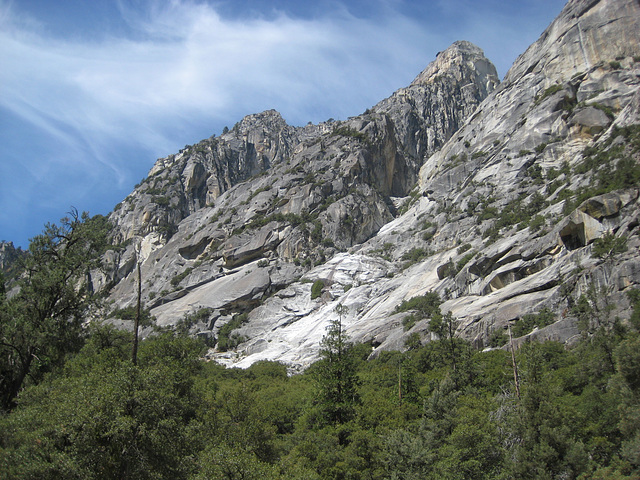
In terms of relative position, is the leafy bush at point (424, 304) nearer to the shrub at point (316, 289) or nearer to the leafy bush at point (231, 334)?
the shrub at point (316, 289)

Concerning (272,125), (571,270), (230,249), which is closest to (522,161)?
(571,270)

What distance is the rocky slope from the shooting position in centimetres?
4822

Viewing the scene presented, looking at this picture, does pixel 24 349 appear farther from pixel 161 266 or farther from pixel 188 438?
pixel 161 266

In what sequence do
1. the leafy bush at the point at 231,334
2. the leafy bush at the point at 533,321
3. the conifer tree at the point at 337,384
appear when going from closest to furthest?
the conifer tree at the point at 337,384 < the leafy bush at the point at 533,321 < the leafy bush at the point at 231,334

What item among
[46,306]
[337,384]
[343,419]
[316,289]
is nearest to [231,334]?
[316,289]

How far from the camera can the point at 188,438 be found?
16.1 metres

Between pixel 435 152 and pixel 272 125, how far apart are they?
54.2 m

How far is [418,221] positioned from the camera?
9288cm

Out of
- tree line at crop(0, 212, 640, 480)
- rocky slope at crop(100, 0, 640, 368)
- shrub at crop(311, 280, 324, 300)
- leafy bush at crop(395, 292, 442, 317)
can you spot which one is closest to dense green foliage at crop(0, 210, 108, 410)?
tree line at crop(0, 212, 640, 480)

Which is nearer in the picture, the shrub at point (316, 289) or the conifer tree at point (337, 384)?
the conifer tree at point (337, 384)

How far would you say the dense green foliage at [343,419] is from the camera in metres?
14.4

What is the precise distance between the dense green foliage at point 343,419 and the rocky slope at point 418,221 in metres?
8.74

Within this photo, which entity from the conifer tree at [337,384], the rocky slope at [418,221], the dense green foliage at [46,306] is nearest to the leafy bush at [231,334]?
the rocky slope at [418,221]

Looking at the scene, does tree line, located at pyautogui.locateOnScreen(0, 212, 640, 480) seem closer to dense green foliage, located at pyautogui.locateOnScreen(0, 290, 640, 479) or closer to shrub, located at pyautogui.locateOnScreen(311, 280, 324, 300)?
dense green foliage, located at pyautogui.locateOnScreen(0, 290, 640, 479)
